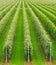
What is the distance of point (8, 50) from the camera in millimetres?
23406

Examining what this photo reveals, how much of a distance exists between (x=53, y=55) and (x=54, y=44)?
13.4ft

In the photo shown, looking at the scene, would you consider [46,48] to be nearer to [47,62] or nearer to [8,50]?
[47,62]

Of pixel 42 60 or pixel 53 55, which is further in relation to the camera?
pixel 53 55

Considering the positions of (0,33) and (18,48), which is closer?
(18,48)

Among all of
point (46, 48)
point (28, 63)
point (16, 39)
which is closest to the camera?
point (28, 63)

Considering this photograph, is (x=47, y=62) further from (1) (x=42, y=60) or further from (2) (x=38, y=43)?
(2) (x=38, y=43)

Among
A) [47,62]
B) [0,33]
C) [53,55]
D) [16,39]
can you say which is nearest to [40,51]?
[53,55]

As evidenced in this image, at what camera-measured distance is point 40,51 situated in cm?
2653

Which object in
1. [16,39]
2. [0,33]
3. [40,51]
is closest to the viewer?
[40,51]

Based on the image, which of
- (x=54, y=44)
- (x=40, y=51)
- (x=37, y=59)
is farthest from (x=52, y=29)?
(x=37, y=59)

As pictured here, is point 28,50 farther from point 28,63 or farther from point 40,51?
point 40,51

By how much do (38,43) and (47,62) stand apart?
6.84 meters

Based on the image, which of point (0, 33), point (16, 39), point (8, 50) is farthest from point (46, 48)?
point (0, 33)

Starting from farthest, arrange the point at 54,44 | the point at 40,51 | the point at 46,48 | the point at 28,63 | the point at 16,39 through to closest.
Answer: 1. the point at 16,39
2. the point at 54,44
3. the point at 40,51
4. the point at 46,48
5. the point at 28,63
